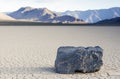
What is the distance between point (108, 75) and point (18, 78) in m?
2.10

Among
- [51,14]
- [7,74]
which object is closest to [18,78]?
[7,74]

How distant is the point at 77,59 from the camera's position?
24.0ft

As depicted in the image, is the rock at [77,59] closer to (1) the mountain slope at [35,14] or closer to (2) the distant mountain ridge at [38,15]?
(2) the distant mountain ridge at [38,15]

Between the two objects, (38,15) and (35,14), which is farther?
(35,14)

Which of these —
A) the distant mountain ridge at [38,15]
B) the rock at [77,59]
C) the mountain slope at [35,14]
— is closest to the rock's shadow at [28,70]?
the rock at [77,59]

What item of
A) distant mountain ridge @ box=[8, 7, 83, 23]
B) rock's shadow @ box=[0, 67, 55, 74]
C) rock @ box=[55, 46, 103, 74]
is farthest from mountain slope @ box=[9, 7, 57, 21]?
rock @ box=[55, 46, 103, 74]

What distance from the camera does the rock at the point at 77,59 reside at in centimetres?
734

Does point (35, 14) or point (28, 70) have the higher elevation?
point (28, 70)

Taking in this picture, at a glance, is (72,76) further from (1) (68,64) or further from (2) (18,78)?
(2) (18,78)

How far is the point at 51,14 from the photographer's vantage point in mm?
152875

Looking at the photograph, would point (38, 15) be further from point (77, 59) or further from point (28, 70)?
point (77, 59)

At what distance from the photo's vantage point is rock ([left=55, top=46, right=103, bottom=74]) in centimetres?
734

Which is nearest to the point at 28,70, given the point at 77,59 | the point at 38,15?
the point at 77,59

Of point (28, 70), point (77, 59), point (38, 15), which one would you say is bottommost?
point (38, 15)
